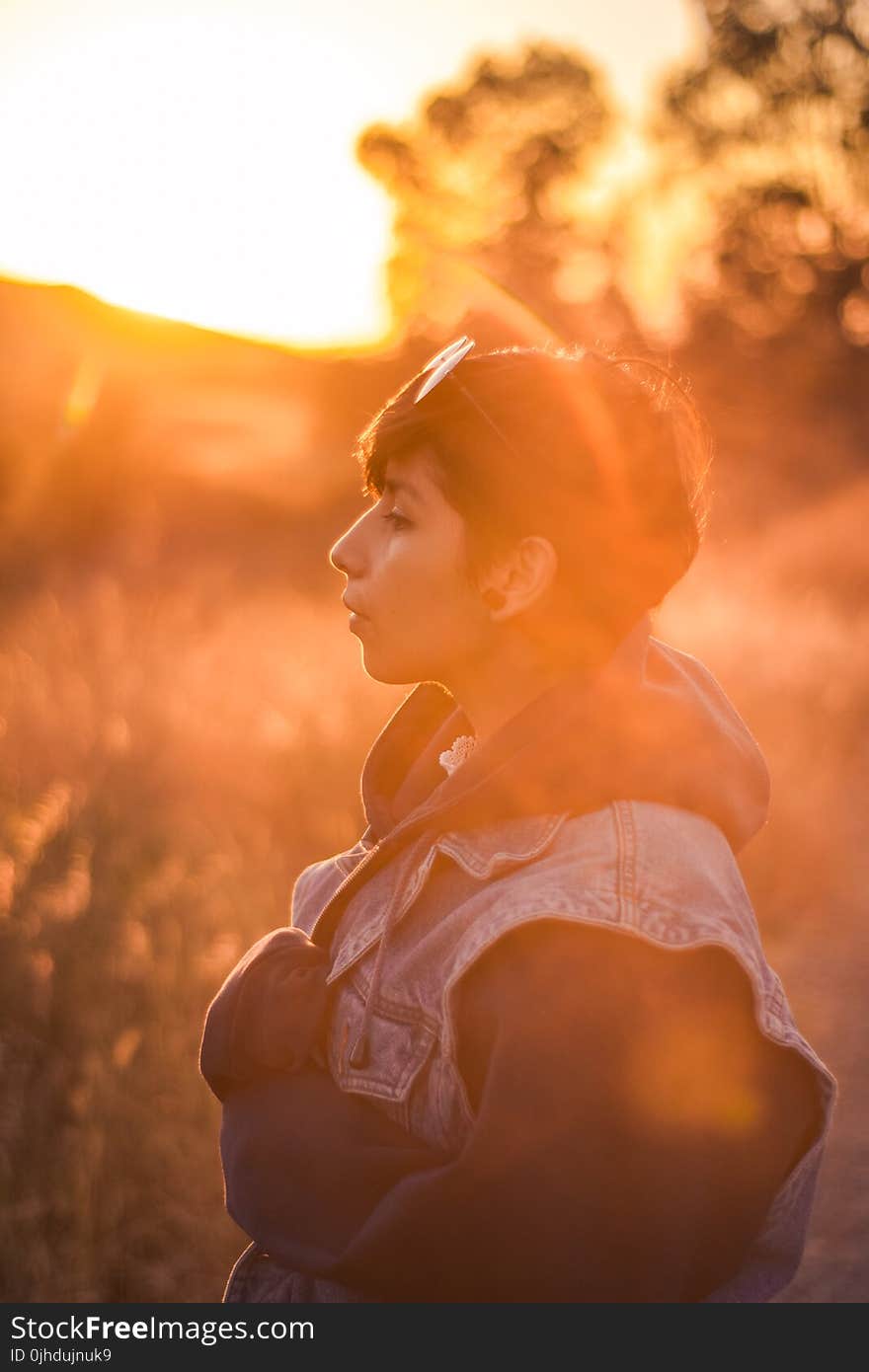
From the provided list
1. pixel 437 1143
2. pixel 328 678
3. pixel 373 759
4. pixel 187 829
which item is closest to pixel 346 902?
pixel 373 759

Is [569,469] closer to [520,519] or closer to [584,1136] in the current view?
[520,519]

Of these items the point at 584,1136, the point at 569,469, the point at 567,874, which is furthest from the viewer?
the point at 569,469

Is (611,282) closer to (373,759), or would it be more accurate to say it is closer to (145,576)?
(145,576)

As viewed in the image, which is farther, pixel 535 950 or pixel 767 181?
pixel 767 181

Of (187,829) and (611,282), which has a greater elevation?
(611,282)

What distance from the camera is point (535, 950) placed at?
1220 millimetres

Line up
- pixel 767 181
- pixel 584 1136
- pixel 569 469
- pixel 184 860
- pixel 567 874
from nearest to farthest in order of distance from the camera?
pixel 584 1136
pixel 567 874
pixel 569 469
pixel 184 860
pixel 767 181

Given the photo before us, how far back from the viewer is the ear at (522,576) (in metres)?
1.43

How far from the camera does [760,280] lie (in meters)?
25.2

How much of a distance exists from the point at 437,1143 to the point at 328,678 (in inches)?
187

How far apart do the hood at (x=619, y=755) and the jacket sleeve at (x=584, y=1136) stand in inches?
7.9

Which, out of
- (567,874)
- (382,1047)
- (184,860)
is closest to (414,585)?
(567,874)

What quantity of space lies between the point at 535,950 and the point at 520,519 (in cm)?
52

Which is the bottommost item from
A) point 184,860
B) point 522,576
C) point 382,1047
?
point 184,860
